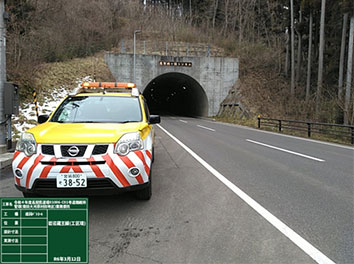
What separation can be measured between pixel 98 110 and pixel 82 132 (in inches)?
55.2

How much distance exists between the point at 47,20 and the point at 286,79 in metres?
30.1

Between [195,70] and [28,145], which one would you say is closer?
[28,145]

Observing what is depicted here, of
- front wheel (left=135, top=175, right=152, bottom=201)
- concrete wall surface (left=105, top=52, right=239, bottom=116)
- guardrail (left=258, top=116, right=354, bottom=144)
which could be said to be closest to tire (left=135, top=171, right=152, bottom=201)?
front wheel (left=135, top=175, right=152, bottom=201)

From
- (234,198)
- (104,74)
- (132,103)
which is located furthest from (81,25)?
(234,198)

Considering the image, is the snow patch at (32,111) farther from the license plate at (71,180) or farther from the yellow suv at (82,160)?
the license plate at (71,180)

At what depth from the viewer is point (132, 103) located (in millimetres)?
5410

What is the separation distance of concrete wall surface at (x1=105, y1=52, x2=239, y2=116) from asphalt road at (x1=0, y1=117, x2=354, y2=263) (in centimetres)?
2505

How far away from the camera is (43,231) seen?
9.05 feet

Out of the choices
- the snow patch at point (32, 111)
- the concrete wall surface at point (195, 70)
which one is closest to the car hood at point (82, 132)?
the snow patch at point (32, 111)

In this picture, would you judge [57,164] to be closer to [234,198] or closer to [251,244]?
[251,244]

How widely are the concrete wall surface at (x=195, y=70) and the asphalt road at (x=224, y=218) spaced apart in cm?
2505

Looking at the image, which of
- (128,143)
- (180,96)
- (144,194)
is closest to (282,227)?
(144,194)

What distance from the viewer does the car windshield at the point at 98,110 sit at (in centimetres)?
480

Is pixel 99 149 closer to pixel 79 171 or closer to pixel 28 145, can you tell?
pixel 79 171
